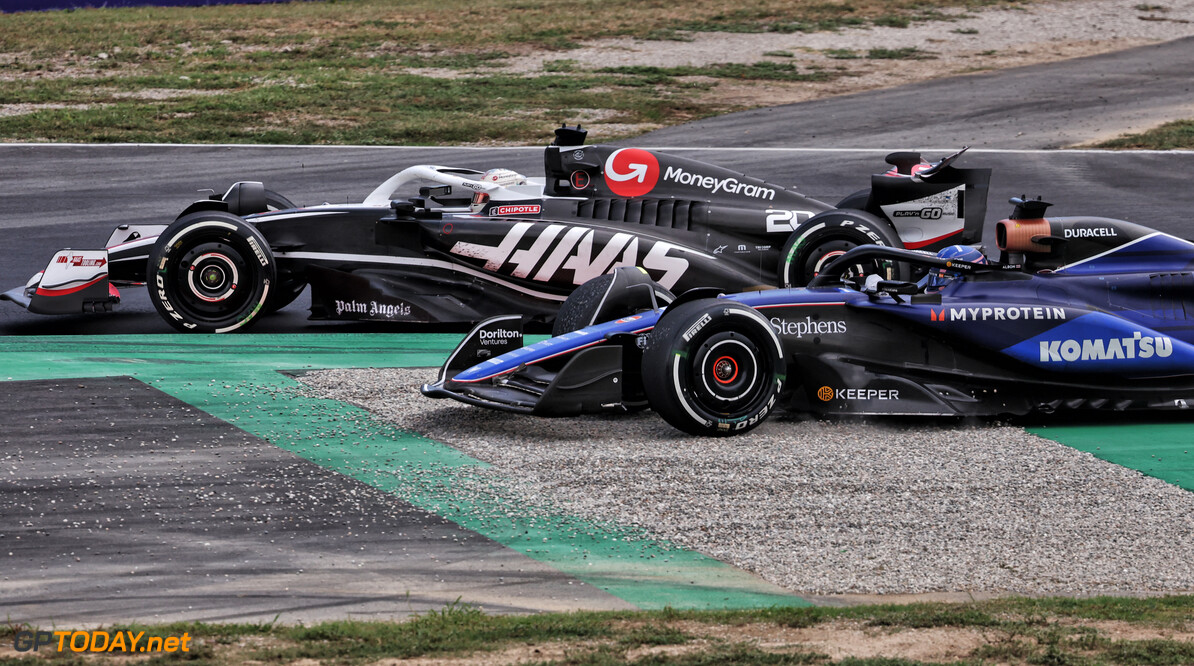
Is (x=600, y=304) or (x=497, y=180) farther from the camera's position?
(x=497, y=180)

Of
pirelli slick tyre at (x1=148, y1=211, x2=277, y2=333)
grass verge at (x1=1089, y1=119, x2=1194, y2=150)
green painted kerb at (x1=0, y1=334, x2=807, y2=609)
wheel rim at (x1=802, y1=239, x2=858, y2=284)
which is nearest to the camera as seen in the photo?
green painted kerb at (x1=0, y1=334, x2=807, y2=609)

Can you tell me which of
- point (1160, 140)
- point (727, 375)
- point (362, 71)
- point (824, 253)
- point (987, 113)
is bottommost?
point (727, 375)

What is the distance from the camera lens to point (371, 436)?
340 inches

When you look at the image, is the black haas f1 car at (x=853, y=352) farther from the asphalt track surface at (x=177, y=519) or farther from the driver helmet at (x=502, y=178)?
the driver helmet at (x=502, y=178)

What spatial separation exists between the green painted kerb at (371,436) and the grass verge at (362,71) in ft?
37.5

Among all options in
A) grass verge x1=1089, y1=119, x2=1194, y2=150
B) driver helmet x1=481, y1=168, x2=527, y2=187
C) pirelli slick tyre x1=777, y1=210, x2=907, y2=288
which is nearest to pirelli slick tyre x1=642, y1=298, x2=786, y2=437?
pirelli slick tyre x1=777, y1=210, x2=907, y2=288

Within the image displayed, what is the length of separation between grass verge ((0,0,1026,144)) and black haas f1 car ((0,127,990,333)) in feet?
34.3

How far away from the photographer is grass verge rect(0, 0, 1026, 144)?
78.1 ft

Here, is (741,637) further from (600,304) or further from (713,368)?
(600,304)

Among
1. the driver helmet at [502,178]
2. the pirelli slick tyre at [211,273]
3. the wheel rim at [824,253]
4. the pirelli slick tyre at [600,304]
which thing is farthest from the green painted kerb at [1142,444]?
the pirelli slick tyre at [211,273]

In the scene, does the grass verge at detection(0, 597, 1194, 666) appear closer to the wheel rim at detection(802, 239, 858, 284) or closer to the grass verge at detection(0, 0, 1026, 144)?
the wheel rim at detection(802, 239, 858, 284)

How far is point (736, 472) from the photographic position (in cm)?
775

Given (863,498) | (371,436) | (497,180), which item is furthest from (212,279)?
(863,498)

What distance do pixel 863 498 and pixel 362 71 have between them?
2277 centimetres
